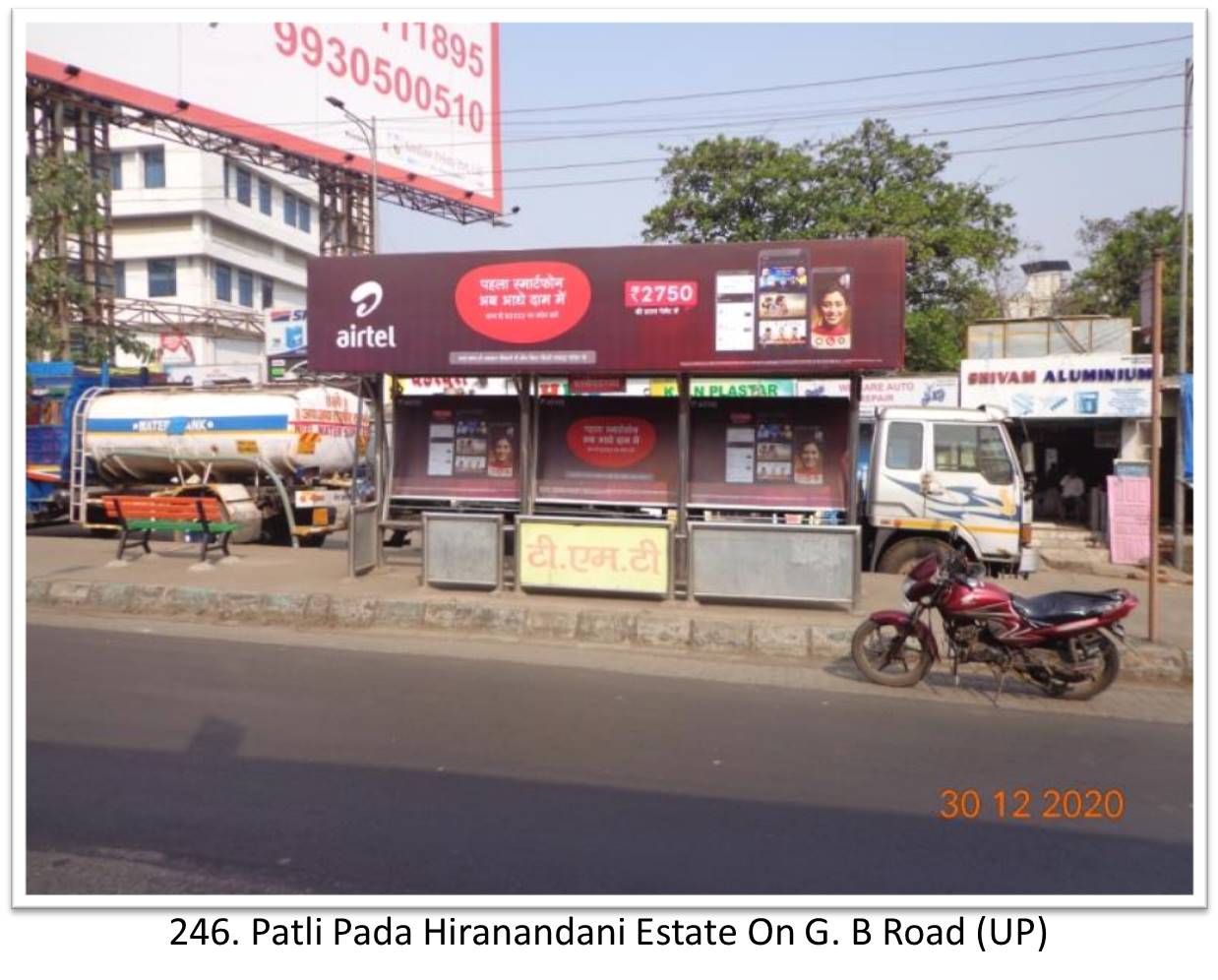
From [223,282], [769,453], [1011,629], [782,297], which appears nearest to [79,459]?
[769,453]

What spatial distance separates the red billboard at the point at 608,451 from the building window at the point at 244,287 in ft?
138

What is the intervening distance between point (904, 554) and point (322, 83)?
25.7 meters

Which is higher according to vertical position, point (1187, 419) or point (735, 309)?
point (735, 309)

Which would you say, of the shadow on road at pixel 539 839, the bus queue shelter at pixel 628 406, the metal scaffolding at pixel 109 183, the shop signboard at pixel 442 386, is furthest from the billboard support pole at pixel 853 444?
the metal scaffolding at pixel 109 183

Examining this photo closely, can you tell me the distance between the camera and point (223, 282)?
47.2 metres

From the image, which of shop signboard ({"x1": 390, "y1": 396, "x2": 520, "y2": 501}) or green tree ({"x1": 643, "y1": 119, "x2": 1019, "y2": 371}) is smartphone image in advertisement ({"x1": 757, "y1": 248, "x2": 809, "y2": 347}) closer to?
shop signboard ({"x1": 390, "y1": 396, "x2": 520, "y2": 501})

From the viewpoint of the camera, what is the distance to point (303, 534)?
1474 centimetres

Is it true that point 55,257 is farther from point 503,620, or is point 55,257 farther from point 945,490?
point 945,490

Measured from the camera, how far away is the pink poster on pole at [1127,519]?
14.6 m

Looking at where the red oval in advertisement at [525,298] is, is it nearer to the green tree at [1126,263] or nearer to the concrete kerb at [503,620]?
the concrete kerb at [503,620]

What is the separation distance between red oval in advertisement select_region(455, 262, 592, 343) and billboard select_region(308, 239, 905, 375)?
1cm
